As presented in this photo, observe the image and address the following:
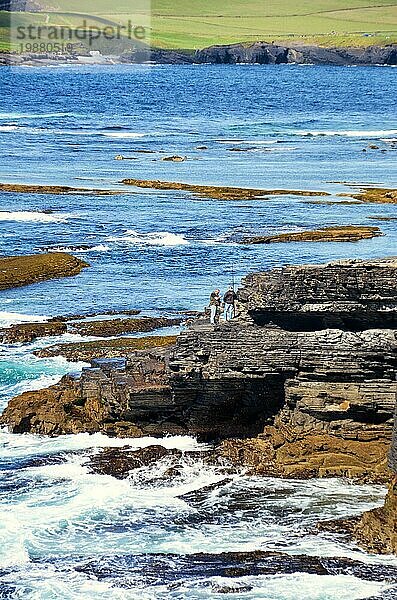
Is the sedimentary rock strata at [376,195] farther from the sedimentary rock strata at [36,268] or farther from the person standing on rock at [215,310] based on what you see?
the person standing on rock at [215,310]

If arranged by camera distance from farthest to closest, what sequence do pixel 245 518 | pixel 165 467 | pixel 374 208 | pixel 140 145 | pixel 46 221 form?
1. pixel 140 145
2. pixel 374 208
3. pixel 46 221
4. pixel 165 467
5. pixel 245 518

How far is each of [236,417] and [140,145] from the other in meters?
67.6

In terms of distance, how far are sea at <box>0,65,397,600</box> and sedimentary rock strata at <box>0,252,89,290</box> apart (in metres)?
0.68

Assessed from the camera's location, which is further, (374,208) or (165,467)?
(374,208)

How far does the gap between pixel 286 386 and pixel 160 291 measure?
53.2ft

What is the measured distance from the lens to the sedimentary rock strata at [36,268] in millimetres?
38250

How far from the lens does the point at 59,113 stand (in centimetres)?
12569

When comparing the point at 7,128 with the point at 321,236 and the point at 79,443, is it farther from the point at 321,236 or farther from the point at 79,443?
the point at 79,443

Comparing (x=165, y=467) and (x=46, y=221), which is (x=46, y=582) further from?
(x=46, y=221)

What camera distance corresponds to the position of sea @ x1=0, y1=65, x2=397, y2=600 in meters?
17.4

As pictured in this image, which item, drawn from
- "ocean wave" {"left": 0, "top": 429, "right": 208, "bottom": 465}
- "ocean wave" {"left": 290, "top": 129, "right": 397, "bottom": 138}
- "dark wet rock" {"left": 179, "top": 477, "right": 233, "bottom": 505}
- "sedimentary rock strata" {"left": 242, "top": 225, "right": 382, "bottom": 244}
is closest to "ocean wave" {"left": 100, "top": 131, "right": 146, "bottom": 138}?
"ocean wave" {"left": 290, "top": 129, "right": 397, "bottom": 138}

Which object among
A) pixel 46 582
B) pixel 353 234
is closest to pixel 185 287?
pixel 353 234

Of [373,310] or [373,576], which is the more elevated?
[373,310]

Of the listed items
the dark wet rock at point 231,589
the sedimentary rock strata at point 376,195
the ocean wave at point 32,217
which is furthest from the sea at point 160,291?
the sedimentary rock strata at point 376,195
